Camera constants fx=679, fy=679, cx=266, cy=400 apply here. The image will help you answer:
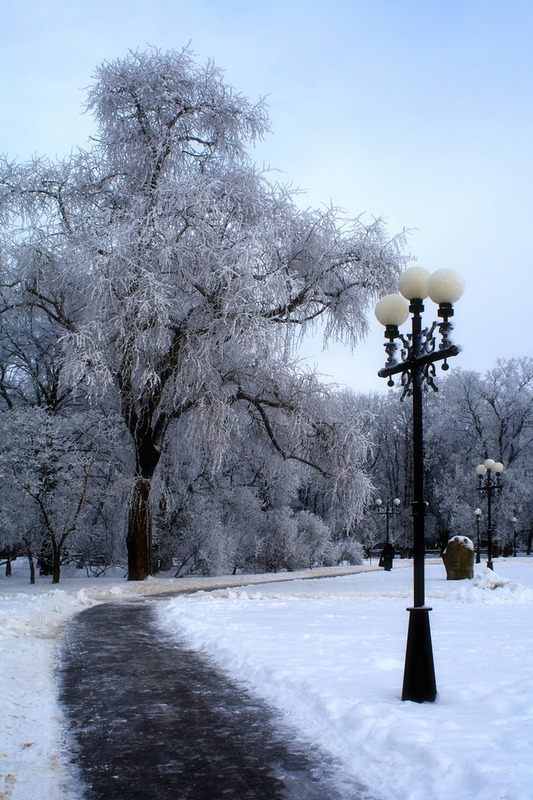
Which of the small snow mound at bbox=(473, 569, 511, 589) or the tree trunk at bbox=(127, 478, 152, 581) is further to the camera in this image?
the tree trunk at bbox=(127, 478, 152, 581)

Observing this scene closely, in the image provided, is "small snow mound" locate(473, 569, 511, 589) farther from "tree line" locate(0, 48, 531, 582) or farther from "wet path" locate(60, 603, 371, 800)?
"wet path" locate(60, 603, 371, 800)

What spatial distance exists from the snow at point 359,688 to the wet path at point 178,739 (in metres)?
0.18

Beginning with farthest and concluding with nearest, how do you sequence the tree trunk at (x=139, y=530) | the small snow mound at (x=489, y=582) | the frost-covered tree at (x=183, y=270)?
the tree trunk at (x=139, y=530)
the frost-covered tree at (x=183, y=270)
the small snow mound at (x=489, y=582)

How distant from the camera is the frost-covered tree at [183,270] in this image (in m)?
17.2

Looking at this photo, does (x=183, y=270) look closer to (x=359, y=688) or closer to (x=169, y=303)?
(x=169, y=303)

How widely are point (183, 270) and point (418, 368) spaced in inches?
474

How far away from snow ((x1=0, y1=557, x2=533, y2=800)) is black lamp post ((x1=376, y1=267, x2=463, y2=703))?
0.25 metres

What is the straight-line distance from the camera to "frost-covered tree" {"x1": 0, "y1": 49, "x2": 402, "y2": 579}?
17172 millimetres

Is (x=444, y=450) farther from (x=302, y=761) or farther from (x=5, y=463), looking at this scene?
(x=302, y=761)

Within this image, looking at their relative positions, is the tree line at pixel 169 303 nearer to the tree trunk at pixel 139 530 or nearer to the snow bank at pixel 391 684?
the tree trunk at pixel 139 530

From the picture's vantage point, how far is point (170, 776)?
13.5ft

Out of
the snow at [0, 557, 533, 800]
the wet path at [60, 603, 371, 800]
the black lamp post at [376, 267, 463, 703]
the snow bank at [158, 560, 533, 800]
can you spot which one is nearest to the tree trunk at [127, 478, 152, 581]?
the snow at [0, 557, 533, 800]

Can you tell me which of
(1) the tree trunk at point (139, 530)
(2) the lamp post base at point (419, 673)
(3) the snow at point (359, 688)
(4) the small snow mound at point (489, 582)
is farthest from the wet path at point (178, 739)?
(1) the tree trunk at point (139, 530)

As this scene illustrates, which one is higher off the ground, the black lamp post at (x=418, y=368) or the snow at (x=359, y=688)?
the black lamp post at (x=418, y=368)
